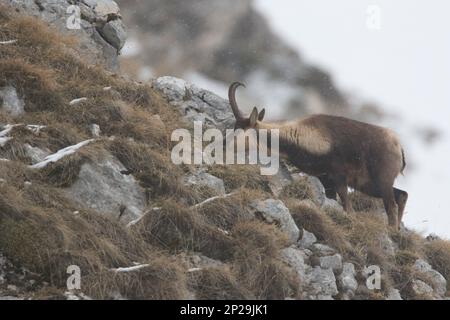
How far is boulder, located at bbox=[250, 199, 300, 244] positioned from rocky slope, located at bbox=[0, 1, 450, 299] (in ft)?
0.06

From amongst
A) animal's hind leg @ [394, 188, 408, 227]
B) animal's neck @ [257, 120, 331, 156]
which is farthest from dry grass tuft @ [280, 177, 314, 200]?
animal's hind leg @ [394, 188, 408, 227]

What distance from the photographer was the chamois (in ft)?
48.6

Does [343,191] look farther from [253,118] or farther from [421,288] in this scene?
[421,288]

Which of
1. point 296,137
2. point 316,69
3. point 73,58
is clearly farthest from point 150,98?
point 316,69

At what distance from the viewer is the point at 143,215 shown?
11633 millimetres

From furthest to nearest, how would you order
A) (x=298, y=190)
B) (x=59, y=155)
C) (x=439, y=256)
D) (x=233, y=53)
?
(x=233, y=53)
(x=439, y=256)
(x=298, y=190)
(x=59, y=155)

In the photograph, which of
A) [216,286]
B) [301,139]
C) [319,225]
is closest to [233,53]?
[301,139]

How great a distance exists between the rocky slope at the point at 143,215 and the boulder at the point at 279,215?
0.02 m

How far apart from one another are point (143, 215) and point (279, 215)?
5.92ft

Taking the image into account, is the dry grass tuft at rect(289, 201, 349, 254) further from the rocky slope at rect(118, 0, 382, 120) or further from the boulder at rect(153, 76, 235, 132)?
the rocky slope at rect(118, 0, 382, 120)

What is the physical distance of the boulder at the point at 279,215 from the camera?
1205cm

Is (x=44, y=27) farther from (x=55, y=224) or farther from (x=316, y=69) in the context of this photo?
(x=316, y=69)

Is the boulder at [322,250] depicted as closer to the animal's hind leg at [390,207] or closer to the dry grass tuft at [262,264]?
the dry grass tuft at [262,264]

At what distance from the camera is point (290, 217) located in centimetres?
1224
